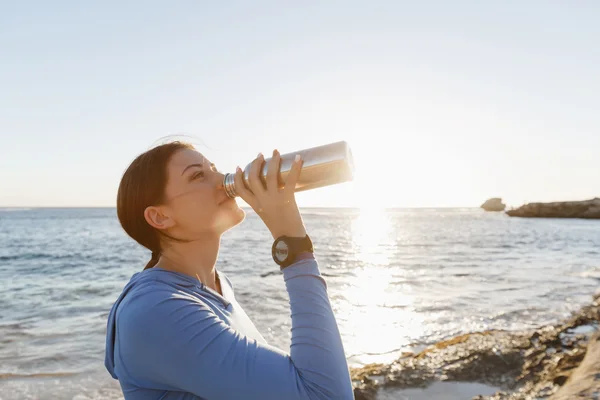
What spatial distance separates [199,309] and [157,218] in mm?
458

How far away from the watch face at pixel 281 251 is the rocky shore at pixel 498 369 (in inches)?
151

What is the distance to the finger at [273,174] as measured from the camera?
1.51 m

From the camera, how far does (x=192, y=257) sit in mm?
1720

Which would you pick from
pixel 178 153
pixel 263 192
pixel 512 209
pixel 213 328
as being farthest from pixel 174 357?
pixel 512 209

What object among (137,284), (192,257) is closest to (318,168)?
(192,257)

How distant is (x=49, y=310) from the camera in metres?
11.1

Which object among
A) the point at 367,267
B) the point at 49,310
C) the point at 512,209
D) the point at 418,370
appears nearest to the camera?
the point at 418,370

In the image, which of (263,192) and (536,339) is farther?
(536,339)

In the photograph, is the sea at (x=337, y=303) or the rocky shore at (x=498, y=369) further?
the sea at (x=337, y=303)

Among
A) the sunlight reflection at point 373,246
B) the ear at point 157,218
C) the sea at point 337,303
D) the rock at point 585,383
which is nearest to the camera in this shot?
the ear at point 157,218

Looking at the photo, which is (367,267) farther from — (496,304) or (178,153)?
(178,153)

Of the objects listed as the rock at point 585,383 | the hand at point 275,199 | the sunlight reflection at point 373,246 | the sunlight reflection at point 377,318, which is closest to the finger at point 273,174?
the hand at point 275,199

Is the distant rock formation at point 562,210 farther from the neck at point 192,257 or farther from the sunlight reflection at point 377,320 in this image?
the neck at point 192,257

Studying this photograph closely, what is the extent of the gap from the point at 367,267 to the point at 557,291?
26.8 ft
